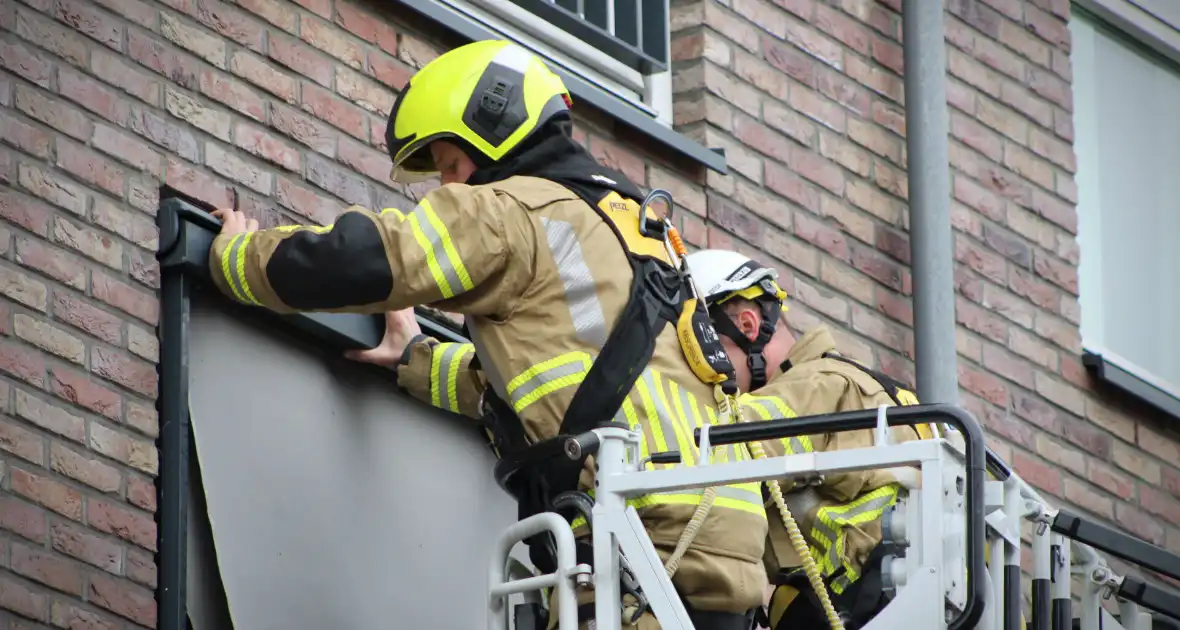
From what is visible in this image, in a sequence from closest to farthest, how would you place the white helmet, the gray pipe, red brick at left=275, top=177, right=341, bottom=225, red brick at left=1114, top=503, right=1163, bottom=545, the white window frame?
red brick at left=275, top=177, right=341, bottom=225 < the white helmet < the white window frame < the gray pipe < red brick at left=1114, top=503, right=1163, bottom=545

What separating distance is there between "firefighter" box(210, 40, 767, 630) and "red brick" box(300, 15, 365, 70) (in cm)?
69

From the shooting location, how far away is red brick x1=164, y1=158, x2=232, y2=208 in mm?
6543

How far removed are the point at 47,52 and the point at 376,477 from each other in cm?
153

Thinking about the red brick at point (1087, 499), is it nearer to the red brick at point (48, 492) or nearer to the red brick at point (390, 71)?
the red brick at point (390, 71)

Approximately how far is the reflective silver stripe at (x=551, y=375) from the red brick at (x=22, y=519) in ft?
3.93

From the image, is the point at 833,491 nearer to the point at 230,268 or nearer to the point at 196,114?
the point at 230,268

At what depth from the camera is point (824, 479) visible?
7.20 metres

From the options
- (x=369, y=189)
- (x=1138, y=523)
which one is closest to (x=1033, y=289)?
(x=1138, y=523)

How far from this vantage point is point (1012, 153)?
9.61 m

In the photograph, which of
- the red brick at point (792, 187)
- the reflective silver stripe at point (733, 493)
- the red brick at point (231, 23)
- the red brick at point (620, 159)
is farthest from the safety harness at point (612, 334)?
the red brick at point (792, 187)

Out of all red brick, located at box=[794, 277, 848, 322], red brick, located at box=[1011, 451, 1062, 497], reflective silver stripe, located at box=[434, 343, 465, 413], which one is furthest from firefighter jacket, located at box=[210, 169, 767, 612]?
red brick, located at box=[1011, 451, 1062, 497]

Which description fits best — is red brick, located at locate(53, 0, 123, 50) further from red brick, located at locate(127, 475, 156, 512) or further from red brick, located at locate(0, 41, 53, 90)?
red brick, located at locate(127, 475, 156, 512)

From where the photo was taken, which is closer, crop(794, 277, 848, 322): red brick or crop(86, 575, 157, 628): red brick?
crop(86, 575, 157, 628): red brick

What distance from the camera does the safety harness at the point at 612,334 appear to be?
19.6ft
